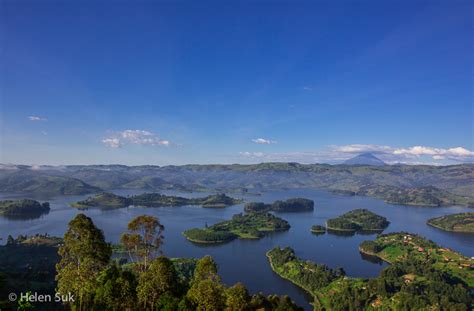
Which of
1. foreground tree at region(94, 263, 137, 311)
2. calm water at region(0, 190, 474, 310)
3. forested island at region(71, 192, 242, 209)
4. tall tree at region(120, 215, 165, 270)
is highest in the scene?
tall tree at region(120, 215, 165, 270)

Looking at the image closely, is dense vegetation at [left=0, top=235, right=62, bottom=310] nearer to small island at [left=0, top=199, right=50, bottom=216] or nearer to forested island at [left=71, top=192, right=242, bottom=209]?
small island at [left=0, top=199, right=50, bottom=216]

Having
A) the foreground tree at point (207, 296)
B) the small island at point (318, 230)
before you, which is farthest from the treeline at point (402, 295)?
the small island at point (318, 230)

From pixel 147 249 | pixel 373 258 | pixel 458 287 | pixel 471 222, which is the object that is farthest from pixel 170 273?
pixel 471 222

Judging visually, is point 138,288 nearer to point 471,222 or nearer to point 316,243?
point 316,243

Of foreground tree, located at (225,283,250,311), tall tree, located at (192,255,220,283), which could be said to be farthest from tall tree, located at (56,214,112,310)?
foreground tree, located at (225,283,250,311)

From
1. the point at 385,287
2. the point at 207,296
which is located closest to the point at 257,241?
the point at 385,287

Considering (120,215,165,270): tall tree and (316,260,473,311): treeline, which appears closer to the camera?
(120,215,165,270): tall tree

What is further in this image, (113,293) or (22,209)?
(22,209)

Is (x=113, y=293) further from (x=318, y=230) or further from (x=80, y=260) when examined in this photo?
(x=318, y=230)
